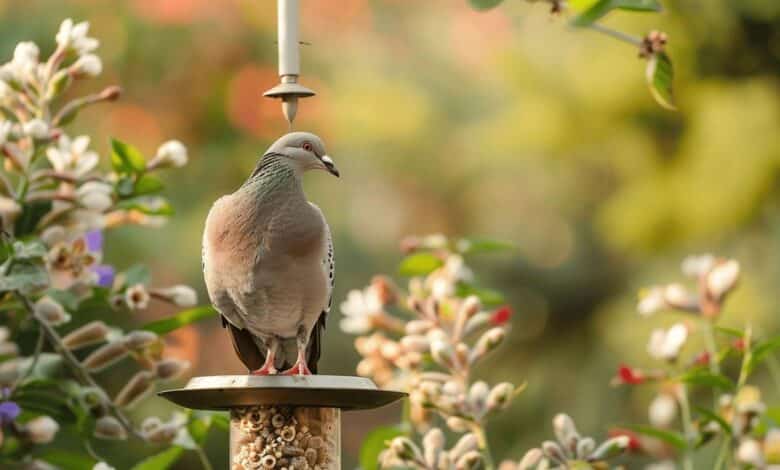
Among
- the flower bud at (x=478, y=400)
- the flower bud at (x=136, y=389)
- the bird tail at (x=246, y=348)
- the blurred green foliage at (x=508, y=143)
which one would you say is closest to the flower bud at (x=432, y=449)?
the flower bud at (x=478, y=400)

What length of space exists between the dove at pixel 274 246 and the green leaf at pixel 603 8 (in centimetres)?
40

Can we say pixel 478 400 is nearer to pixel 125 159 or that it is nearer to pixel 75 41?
pixel 125 159

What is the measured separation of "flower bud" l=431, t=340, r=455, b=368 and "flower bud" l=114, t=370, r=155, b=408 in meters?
0.52

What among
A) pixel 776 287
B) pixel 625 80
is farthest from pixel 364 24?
pixel 776 287

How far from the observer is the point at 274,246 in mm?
1936

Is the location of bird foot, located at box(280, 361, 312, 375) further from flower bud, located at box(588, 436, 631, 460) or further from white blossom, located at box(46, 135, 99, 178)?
white blossom, located at box(46, 135, 99, 178)

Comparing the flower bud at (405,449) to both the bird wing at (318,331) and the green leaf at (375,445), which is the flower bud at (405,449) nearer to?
the bird wing at (318,331)

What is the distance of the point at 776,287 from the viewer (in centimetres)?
545

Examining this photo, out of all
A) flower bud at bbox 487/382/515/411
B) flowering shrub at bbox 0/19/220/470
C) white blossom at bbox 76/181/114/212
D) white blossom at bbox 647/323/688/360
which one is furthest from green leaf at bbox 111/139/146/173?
white blossom at bbox 647/323/688/360

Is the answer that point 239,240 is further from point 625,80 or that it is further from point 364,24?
point 364,24

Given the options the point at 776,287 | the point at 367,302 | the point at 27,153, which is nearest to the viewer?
the point at 27,153

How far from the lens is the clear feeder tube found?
82.4 inches

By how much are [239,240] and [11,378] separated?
0.71 metres

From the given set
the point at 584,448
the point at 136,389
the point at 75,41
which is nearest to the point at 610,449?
the point at 584,448
